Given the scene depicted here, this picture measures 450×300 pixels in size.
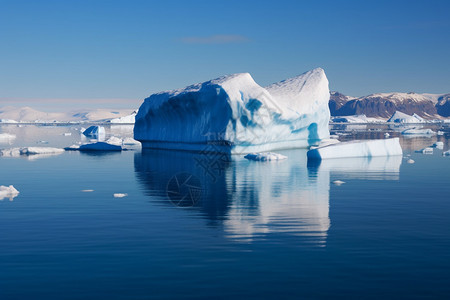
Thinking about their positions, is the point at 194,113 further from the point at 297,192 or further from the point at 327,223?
the point at 327,223

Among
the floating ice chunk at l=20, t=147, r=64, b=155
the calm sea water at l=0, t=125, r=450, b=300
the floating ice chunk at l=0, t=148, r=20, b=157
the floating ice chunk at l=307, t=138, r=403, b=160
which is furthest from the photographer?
the floating ice chunk at l=20, t=147, r=64, b=155

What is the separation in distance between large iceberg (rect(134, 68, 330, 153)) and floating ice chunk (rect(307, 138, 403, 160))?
290 centimetres

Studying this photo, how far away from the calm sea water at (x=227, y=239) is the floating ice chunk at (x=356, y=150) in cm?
559

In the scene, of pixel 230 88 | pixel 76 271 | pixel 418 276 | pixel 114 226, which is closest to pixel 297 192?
pixel 114 226

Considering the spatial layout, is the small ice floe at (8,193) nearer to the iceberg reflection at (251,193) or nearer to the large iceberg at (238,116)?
the iceberg reflection at (251,193)

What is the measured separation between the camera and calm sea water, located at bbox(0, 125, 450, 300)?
505 centimetres

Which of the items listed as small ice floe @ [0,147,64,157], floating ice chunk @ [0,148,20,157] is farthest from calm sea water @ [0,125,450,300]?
small ice floe @ [0,147,64,157]

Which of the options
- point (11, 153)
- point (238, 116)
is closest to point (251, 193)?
point (238, 116)

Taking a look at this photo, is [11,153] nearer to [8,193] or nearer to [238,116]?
[238,116]

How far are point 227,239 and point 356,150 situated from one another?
13.7 m

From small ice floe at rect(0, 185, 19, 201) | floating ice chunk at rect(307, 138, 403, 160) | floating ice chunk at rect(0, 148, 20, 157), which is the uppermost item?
floating ice chunk at rect(307, 138, 403, 160)

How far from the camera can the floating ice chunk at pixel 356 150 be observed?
18922mm

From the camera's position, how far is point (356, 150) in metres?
19.4

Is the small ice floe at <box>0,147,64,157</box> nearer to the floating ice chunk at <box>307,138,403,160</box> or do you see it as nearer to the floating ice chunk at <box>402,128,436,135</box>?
the floating ice chunk at <box>307,138,403,160</box>
